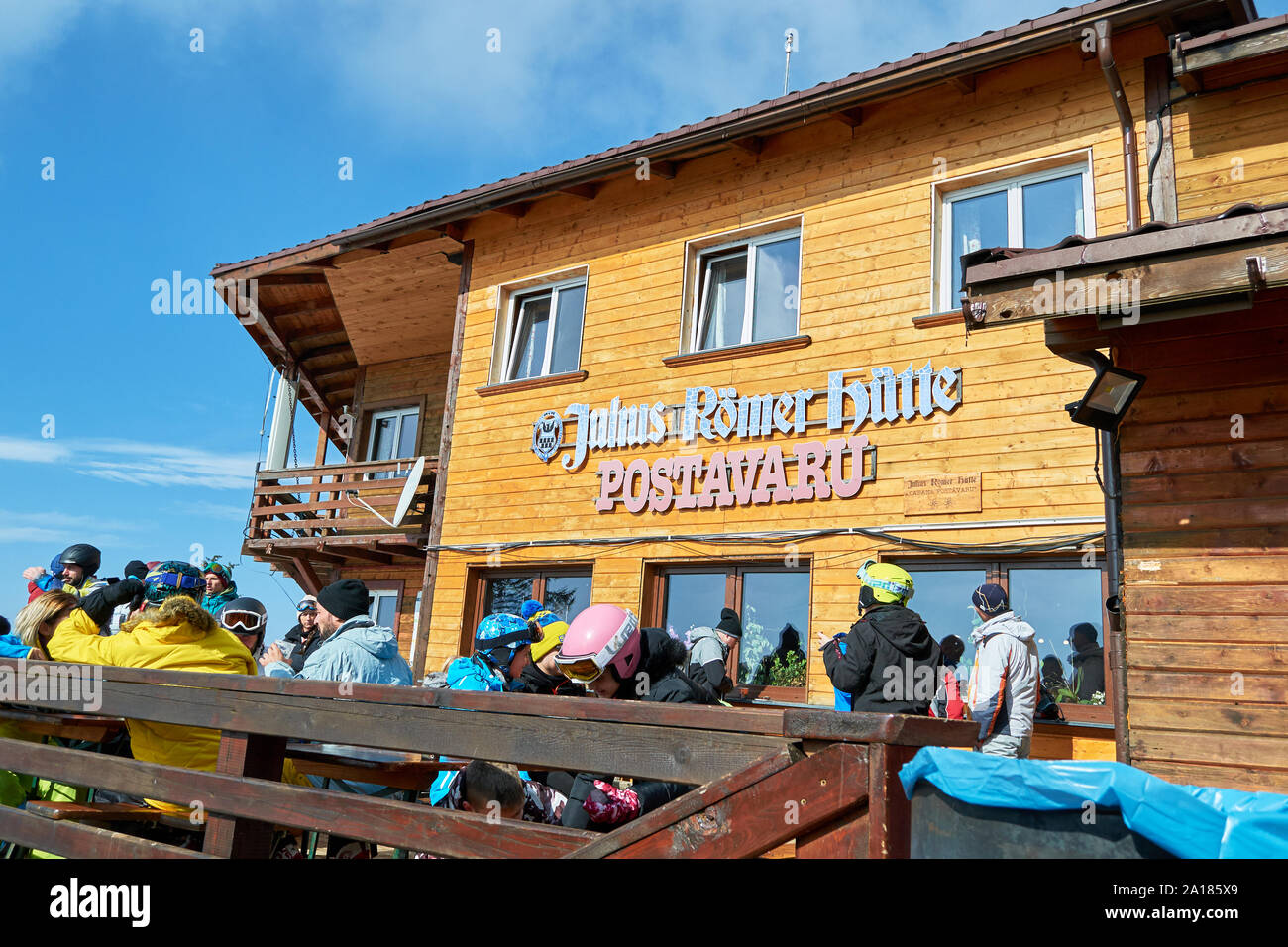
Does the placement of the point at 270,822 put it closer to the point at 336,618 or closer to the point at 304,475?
the point at 336,618

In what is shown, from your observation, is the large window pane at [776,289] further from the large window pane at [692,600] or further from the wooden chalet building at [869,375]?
the large window pane at [692,600]

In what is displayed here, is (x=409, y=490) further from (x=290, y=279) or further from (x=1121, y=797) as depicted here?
(x=1121, y=797)

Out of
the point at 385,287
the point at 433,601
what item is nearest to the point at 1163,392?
the point at 433,601

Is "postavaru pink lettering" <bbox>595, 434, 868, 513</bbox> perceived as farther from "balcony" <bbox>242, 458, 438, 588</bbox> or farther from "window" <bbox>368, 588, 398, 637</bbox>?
"window" <bbox>368, 588, 398, 637</bbox>

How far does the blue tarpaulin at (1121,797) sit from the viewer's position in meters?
1.81

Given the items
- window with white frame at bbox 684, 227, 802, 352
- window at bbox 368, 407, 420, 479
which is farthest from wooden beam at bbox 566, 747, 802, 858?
window at bbox 368, 407, 420, 479

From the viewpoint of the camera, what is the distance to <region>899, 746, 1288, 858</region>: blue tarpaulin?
1.81 meters

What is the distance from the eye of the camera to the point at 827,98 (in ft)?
28.8

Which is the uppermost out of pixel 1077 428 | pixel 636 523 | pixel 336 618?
pixel 1077 428

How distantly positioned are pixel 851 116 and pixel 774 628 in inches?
197

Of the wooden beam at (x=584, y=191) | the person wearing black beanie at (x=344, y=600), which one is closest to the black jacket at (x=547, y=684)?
the person wearing black beanie at (x=344, y=600)

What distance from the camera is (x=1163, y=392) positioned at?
5586mm
